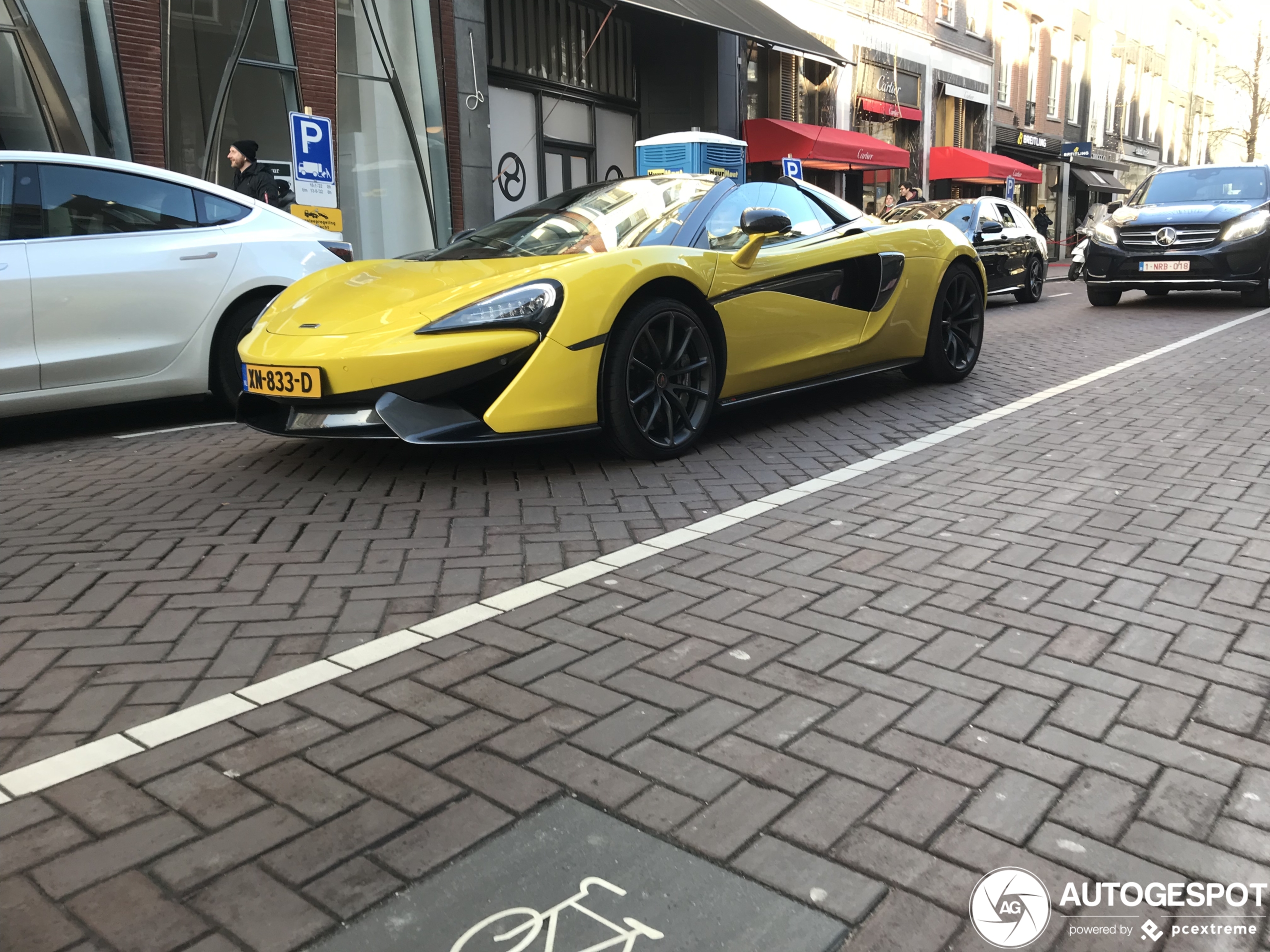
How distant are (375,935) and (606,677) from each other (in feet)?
3.60

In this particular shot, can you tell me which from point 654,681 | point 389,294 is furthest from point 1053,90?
point 654,681

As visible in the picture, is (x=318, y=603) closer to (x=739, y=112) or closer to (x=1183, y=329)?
(x=1183, y=329)

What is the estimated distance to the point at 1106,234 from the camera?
45.8 feet

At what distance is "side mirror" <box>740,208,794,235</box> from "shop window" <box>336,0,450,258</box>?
33.9 ft

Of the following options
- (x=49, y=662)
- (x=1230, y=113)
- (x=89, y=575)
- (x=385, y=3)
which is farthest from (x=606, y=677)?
(x=1230, y=113)

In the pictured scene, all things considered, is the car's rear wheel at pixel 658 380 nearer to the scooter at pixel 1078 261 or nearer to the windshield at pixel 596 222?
the windshield at pixel 596 222

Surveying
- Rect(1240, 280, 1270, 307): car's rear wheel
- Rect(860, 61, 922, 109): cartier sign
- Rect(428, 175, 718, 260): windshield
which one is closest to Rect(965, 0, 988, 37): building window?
Rect(860, 61, 922, 109): cartier sign

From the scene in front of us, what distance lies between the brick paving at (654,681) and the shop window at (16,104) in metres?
7.37

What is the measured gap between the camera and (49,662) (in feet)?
9.90

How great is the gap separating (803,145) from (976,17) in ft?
45.4

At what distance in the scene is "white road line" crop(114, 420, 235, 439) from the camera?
6.44m

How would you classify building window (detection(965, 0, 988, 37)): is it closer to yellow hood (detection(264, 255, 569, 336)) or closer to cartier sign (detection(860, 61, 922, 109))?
cartier sign (detection(860, 61, 922, 109))

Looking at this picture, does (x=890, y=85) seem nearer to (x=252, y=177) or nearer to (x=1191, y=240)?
(x=1191, y=240)

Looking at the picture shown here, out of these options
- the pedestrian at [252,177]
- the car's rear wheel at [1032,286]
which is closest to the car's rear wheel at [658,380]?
the pedestrian at [252,177]
